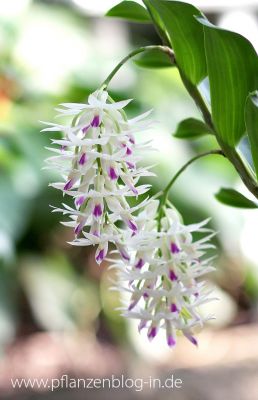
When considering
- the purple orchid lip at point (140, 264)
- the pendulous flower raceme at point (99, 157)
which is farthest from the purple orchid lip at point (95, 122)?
the purple orchid lip at point (140, 264)

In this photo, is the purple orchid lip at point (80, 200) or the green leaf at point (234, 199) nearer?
the purple orchid lip at point (80, 200)

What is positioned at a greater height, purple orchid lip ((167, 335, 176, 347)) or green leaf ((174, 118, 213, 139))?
green leaf ((174, 118, 213, 139))

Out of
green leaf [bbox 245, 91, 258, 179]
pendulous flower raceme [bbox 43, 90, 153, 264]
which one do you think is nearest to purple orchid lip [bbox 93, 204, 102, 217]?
pendulous flower raceme [bbox 43, 90, 153, 264]

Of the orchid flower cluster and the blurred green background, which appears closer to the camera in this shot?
the orchid flower cluster

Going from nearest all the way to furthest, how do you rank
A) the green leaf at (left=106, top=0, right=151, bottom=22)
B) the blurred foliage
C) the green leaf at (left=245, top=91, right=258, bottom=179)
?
the green leaf at (left=245, top=91, right=258, bottom=179), the green leaf at (left=106, top=0, right=151, bottom=22), the blurred foliage

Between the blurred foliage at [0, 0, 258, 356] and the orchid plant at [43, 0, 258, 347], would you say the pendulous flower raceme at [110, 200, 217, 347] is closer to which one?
the orchid plant at [43, 0, 258, 347]

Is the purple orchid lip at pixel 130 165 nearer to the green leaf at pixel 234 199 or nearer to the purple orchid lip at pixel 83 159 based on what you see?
the purple orchid lip at pixel 83 159

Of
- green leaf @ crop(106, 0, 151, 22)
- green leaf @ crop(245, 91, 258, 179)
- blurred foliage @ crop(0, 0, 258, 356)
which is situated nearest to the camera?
green leaf @ crop(245, 91, 258, 179)
